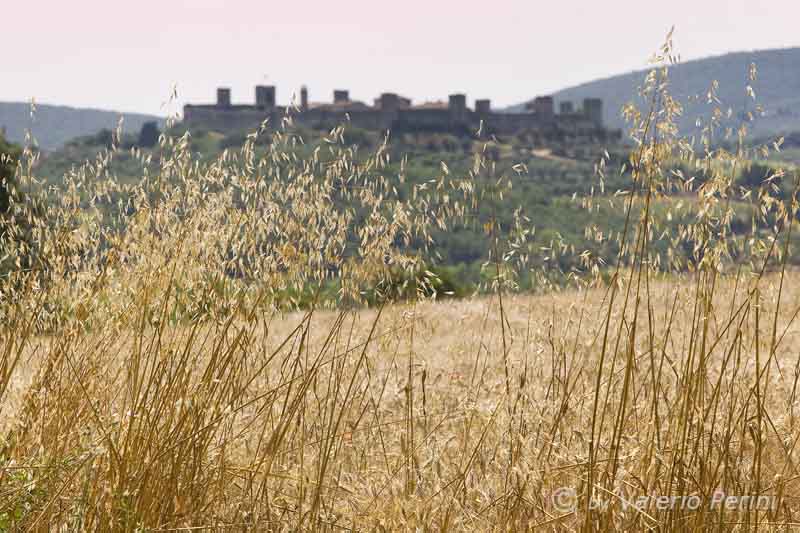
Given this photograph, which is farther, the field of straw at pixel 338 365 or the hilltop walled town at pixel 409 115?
the hilltop walled town at pixel 409 115

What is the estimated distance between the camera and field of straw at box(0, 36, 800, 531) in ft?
8.56

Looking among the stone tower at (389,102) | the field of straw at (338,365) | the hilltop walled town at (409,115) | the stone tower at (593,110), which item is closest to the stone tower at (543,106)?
the hilltop walled town at (409,115)

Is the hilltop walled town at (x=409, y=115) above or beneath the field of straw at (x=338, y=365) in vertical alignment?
above

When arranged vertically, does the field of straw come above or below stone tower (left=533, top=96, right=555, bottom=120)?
below

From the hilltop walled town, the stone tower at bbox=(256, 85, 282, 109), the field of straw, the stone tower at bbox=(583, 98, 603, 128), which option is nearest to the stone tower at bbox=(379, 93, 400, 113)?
the hilltop walled town

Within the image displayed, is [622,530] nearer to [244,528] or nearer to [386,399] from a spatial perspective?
[244,528]

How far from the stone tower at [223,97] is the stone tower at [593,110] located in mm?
62939

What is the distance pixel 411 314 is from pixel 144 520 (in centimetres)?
119

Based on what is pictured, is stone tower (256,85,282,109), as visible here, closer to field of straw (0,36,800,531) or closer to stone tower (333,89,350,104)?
stone tower (333,89,350,104)

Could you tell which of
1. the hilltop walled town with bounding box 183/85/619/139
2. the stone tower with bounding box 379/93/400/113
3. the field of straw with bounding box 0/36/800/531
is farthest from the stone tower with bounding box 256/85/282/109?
the field of straw with bounding box 0/36/800/531

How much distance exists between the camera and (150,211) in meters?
3.20

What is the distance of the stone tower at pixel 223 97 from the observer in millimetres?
147750

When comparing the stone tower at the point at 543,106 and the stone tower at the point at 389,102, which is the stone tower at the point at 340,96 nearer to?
the stone tower at the point at 389,102

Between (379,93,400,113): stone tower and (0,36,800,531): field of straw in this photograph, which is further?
(379,93,400,113): stone tower
